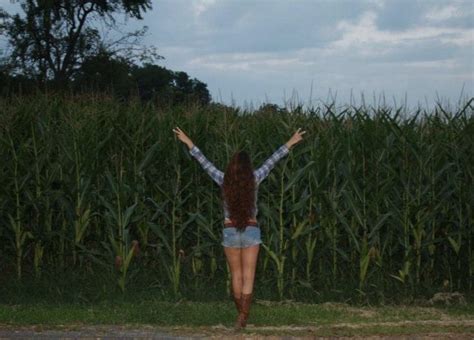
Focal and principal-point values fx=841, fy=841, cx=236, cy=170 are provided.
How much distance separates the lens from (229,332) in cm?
981

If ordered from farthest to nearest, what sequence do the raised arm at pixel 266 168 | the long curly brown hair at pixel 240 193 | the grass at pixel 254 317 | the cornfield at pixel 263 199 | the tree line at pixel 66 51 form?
the tree line at pixel 66 51 < the cornfield at pixel 263 199 < the grass at pixel 254 317 < the raised arm at pixel 266 168 < the long curly brown hair at pixel 240 193

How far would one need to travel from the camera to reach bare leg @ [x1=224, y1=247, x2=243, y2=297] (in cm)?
959

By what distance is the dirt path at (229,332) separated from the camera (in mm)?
9594

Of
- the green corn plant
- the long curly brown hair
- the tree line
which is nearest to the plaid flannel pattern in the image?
the long curly brown hair

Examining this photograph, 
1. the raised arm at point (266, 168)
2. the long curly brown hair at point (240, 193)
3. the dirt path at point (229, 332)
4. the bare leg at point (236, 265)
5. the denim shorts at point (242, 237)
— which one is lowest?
the dirt path at point (229, 332)

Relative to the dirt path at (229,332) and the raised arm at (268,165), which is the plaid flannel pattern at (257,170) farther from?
the dirt path at (229,332)

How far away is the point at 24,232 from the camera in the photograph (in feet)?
44.0

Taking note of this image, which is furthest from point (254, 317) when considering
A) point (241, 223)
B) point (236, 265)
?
point (241, 223)

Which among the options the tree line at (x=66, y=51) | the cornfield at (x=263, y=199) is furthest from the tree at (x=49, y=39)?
the cornfield at (x=263, y=199)

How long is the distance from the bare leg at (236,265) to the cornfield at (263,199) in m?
2.62

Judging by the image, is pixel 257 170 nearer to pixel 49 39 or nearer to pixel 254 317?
pixel 254 317

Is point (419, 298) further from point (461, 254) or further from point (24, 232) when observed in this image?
point (24, 232)

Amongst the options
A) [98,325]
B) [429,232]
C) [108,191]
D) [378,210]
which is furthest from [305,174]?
[98,325]

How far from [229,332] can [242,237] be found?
119 cm
